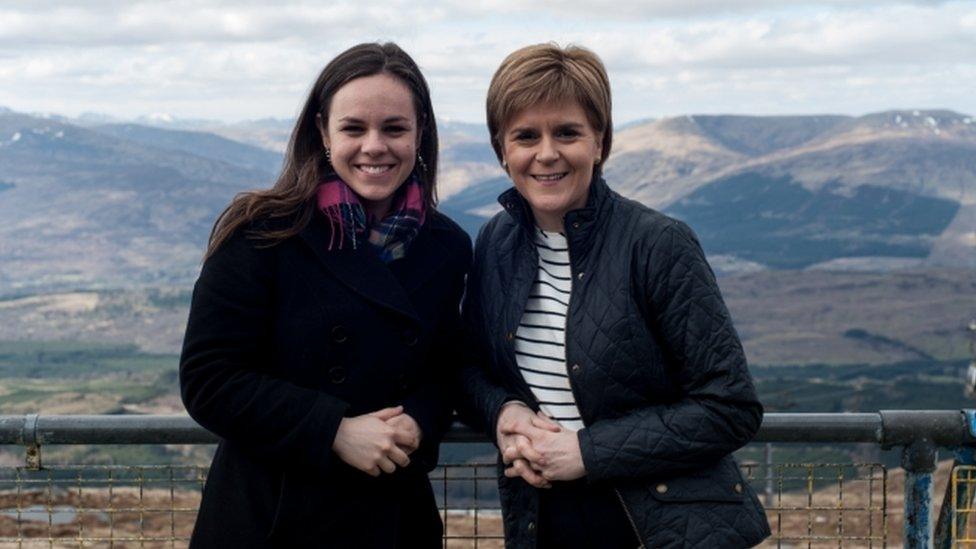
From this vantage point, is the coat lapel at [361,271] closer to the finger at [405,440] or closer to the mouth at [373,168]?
the mouth at [373,168]

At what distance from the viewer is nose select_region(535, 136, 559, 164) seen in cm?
282

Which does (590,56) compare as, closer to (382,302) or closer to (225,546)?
(382,302)

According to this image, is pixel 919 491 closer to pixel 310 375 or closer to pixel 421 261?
pixel 421 261

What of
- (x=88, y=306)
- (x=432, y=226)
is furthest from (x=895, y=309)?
(x=432, y=226)

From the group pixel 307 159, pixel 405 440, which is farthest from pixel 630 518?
pixel 307 159

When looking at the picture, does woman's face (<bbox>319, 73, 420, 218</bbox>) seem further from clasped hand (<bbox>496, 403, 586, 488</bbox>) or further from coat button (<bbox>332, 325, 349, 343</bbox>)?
clasped hand (<bbox>496, 403, 586, 488</bbox>)

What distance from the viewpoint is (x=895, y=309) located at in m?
133

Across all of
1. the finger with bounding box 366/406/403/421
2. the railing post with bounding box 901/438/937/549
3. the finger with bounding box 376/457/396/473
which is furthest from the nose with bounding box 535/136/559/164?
the railing post with bounding box 901/438/937/549

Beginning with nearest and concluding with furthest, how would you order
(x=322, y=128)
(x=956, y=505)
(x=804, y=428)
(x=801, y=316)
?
(x=322, y=128)
(x=804, y=428)
(x=956, y=505)
(x=801, y=316)

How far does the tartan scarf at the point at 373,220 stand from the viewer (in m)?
2.93

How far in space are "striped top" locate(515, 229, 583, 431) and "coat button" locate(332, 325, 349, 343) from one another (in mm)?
429

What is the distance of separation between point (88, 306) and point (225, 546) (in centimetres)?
15356

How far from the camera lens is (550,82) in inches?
109

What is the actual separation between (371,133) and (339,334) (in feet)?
1.66
